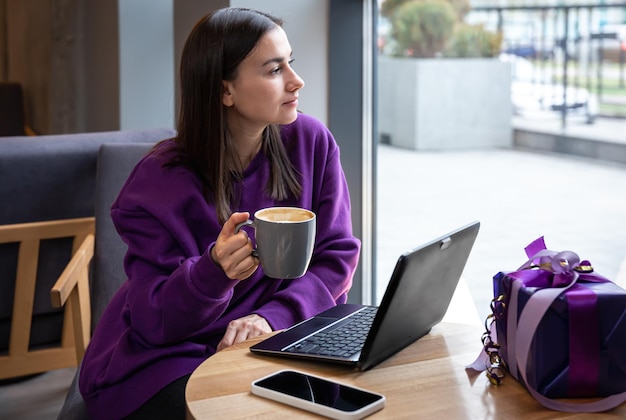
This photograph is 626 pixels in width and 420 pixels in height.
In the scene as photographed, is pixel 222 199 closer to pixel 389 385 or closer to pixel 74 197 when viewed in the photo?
pixel 389 385

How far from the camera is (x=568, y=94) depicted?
2.31m

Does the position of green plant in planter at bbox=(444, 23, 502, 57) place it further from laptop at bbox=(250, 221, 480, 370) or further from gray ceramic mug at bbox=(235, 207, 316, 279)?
gray ceramic mug at bbox=(235, 207, 316, 279)

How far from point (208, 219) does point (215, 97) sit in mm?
250

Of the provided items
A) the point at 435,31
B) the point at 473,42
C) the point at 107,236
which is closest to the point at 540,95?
the point at 473,42

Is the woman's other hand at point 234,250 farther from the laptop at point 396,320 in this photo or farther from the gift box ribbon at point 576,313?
the gift box ribbon at point 576,313

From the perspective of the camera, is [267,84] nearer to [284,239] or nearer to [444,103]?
[284,239]

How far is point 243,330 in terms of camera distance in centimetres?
170

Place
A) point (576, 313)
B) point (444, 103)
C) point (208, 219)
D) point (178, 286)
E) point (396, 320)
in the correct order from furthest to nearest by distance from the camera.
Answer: point (444, 103) < point (208, 219) < point (178, 286) < point (396, 320) < point (576, 313)

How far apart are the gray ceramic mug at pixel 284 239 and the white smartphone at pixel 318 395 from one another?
7.0 inches

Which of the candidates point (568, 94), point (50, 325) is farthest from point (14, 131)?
point (568, 94)

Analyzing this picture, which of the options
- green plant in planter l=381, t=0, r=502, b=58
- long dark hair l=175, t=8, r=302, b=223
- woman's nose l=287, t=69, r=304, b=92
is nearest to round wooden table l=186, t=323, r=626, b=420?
long dark hair l=175, t=8, r=302, b=223

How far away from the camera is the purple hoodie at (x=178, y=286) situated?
5.43ft

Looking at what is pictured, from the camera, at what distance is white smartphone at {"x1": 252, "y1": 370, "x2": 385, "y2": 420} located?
1.20 meters

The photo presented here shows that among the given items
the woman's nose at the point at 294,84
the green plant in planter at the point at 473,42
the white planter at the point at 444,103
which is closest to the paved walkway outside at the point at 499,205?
the white planter at the point at 444,103
